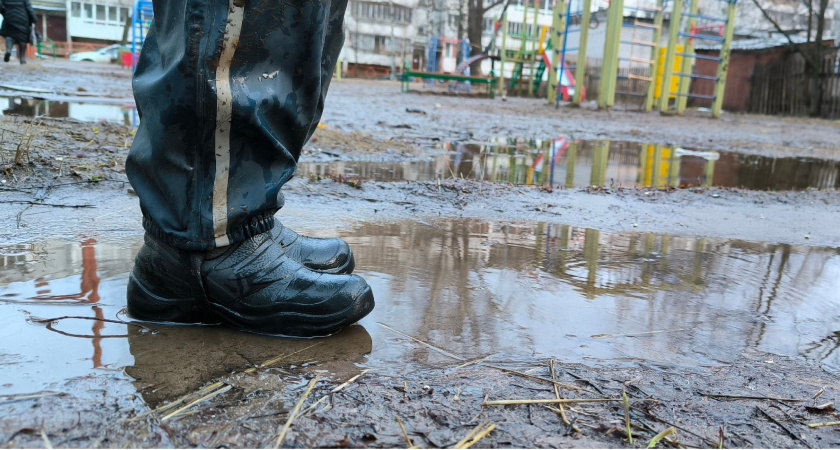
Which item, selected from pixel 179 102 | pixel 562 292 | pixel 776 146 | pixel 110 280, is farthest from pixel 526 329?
pixel 776 146

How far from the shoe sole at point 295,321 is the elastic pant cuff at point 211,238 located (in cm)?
14

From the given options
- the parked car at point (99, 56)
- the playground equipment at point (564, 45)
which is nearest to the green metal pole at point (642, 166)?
the playground equipment at point (564, 45)

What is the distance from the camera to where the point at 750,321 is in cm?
163

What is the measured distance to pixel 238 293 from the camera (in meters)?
1.40

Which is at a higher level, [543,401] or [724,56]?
[724,56]

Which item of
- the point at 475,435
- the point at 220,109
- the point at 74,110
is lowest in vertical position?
the point at 475,435

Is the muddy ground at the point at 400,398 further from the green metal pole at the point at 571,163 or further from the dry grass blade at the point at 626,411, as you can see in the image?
the green metal pole at the point at 571,163

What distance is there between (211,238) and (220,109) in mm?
265


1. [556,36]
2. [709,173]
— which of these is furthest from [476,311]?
[556,36]

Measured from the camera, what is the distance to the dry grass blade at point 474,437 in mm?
994

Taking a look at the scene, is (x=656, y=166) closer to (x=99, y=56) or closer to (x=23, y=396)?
(x=23, y=396)

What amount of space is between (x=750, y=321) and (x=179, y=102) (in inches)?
56.0

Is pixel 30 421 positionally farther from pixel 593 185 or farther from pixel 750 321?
pixel 593 185

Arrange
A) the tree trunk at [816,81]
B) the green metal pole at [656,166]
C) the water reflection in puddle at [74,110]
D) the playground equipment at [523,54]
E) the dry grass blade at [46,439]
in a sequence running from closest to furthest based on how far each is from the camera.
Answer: the dry grass blade at [46,439] < the green metal pole at [656,166] < the water reflection in puddle at [74,110] < the tree trunk at [816,81] < the playground equipment at [523,54]
